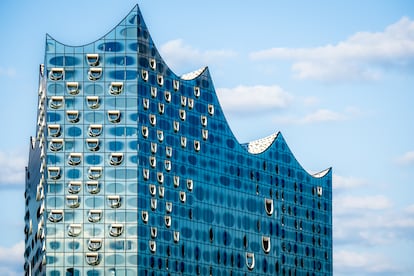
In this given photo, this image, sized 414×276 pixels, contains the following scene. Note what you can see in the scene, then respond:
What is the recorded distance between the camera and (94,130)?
191500mm

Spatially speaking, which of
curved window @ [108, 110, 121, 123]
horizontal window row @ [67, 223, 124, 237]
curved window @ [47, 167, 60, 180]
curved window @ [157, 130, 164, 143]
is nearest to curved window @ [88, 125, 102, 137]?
curved window @ [108, 110, 121, 123]

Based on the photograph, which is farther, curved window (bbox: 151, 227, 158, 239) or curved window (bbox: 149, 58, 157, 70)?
curved window (bbox: 149, 58, 157, 70)

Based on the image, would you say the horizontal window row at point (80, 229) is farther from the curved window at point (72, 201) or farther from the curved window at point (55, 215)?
the curved window at point (72, 201)

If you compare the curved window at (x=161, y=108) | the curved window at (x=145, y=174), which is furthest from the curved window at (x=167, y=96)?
the curved window at (x=145, y=174)

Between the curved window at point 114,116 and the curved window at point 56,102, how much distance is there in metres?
7.57

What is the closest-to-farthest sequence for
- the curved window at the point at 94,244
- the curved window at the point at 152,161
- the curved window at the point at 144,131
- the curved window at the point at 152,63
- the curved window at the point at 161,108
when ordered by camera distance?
1. the curved window at the point at 94,244
2. the curved window at the point at 144,131
3. the curved window at the point at 152,161
4. the curved window at the point at 152,63
5. the curved window at the point at 161,108

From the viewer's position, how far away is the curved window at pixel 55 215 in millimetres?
191000

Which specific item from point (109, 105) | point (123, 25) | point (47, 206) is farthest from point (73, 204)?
point (123, 25)

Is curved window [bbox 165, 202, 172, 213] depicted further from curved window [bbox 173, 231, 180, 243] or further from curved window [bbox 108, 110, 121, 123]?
curved window [bbox 108, 110, 121, 123]

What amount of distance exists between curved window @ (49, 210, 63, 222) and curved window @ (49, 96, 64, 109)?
1606cm

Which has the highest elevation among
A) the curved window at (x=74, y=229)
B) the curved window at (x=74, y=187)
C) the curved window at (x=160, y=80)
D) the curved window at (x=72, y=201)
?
the curved window at (x=160, y=80)


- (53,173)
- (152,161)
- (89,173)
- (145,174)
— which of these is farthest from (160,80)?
(53,173)

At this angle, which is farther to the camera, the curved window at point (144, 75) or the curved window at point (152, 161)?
the curved window at point (152, 161)

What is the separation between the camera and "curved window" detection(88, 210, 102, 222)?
627ft
